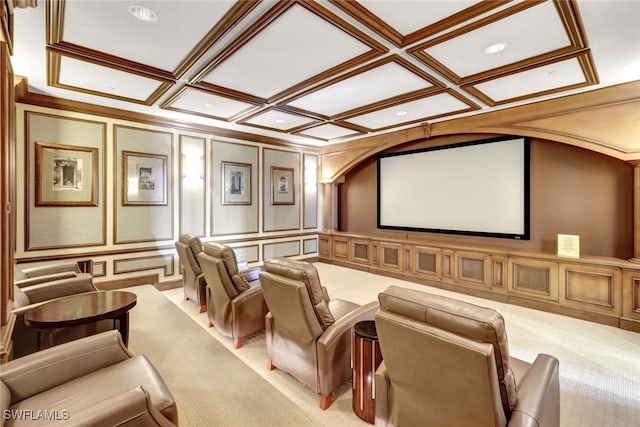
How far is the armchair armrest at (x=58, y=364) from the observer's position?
146 cm

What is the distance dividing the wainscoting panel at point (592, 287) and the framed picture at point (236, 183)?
501 cm

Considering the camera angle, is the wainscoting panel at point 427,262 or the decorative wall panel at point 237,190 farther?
the decorative wall panel at point 237,190

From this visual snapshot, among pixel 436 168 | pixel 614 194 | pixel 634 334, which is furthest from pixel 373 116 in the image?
pixel 634 334

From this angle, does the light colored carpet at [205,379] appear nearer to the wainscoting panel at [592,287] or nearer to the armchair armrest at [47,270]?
the armchair armrest at [47,270]

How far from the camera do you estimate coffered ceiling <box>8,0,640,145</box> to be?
2.12 metres

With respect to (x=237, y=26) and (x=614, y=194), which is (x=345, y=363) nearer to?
(x=237, y=26)

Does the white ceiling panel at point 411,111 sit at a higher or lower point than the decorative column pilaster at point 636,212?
higher

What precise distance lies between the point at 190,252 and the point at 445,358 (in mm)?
3199

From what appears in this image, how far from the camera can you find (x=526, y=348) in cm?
301

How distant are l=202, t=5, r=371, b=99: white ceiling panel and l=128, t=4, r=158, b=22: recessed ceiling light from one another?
0.69 m

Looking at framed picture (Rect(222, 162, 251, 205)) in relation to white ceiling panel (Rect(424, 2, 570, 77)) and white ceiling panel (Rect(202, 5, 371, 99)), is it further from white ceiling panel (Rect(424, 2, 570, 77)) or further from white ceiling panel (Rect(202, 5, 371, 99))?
white ceiling panel (Rect(424, 2, 570, 77))

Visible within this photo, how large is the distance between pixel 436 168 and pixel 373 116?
5.21ft

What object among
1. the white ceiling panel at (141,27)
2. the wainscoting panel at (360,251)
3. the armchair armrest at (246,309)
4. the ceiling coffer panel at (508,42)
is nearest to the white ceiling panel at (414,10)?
the ceiling coffer panel at (508,42)

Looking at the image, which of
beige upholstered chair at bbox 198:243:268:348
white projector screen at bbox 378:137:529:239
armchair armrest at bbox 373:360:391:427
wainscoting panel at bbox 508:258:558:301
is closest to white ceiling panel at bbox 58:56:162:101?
beige upholstered chair at bbox 198:243:268:348
